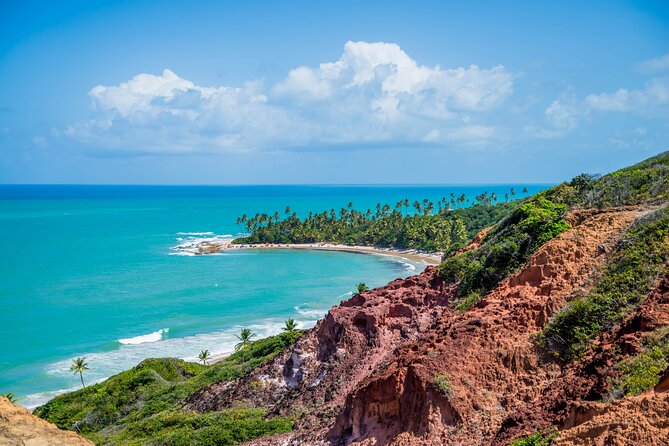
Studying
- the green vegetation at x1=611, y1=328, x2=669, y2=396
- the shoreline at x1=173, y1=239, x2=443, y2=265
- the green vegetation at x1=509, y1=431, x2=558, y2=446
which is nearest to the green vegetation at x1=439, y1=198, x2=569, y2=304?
the green vegetation at x1=611, y1=328, x2=669, y2=396

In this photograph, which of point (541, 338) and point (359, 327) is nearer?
point (541, 338)

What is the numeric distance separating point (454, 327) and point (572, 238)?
16.6 feet

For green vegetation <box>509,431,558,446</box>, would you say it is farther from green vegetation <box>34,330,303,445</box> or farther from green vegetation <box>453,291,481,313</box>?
green vegetation <box>34,330,303,445</box>

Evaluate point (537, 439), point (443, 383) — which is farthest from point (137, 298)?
point (537, 439)

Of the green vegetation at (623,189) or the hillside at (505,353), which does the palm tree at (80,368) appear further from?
the green vegetation at (623,189)

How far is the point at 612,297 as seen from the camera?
14.0 metres

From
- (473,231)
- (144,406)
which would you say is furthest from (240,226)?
(144,406)

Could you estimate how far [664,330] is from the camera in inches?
438

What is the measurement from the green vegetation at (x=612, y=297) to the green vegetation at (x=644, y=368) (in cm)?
234

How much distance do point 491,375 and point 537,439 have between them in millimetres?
3206

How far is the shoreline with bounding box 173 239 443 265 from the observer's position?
112188 mm

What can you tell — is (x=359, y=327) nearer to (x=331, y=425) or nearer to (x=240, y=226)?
(x=331, y=425)

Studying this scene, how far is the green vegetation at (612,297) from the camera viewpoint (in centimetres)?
1345

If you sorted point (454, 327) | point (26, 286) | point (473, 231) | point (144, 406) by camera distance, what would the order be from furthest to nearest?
point (473, 231), point (26, 286), point (144, 406), point (454, 327)
